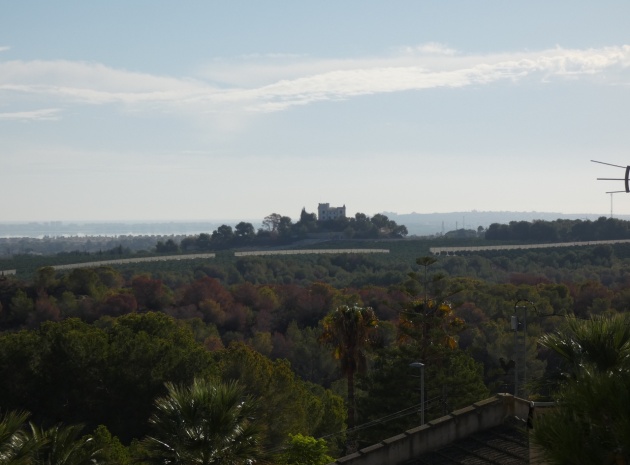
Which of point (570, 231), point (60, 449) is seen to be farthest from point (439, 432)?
point (570, 231)

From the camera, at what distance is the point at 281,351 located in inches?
2618

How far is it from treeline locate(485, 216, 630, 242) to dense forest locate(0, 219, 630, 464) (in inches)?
1760

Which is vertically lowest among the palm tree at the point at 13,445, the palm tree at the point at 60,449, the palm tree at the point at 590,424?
the palm tree at the point at 60,449

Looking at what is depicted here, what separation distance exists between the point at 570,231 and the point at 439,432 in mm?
140497

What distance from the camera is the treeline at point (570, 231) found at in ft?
498

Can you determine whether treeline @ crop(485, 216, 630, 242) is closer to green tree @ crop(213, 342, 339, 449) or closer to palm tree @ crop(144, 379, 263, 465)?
green tree @ crop(213, 342, 339, 449)

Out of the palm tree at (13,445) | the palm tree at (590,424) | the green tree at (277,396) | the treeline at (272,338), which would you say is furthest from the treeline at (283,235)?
the palm tree at (590,424)

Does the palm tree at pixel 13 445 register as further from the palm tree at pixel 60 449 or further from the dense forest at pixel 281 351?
the dense forest at pixel 281 351

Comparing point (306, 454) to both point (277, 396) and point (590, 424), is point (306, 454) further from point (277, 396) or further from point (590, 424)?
point (590, 424)

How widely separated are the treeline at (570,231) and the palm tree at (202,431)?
137991 millimetres

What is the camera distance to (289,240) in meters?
195

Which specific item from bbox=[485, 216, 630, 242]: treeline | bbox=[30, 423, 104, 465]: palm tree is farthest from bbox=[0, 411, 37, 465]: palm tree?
bbox=[485, 216, 630, 242]: treeline

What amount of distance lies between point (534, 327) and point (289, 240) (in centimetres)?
13538

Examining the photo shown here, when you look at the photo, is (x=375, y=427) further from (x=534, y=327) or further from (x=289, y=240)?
(x=289, y=240)
